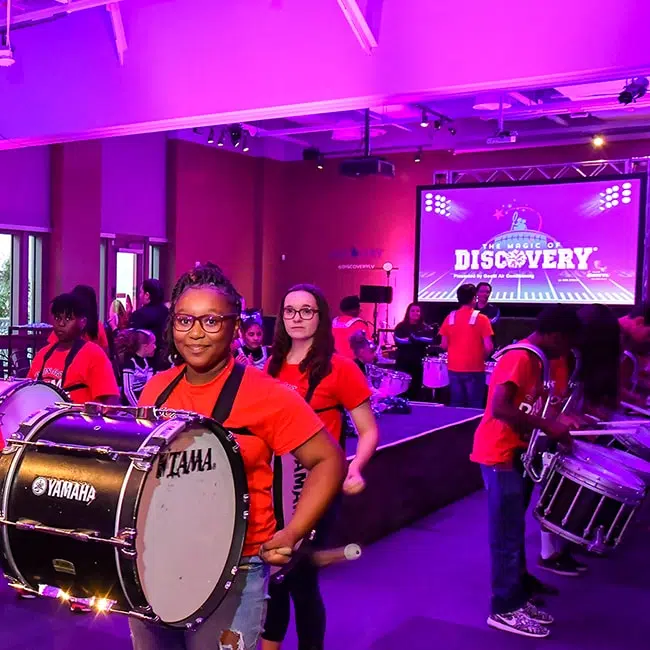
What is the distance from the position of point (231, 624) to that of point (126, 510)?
442 mm

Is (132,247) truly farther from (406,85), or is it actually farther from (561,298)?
(406,85)

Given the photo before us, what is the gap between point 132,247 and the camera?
1332 centimetres

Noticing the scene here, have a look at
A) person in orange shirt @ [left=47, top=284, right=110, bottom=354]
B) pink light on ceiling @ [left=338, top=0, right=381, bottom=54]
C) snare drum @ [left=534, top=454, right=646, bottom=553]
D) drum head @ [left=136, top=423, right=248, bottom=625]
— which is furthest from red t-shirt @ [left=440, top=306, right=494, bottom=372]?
drum head @ [left=136, top=423, right=248, bottom=625]

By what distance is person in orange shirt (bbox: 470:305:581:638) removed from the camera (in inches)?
128

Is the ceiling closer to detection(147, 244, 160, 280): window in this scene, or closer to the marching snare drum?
detection(147, 244, 160, 280): window

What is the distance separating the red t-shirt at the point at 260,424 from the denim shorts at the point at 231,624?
6 cm

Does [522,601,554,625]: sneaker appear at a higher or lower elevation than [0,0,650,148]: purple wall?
lower

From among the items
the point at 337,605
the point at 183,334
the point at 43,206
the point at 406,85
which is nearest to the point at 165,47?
the point at 406,85

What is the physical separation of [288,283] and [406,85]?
10973 mm

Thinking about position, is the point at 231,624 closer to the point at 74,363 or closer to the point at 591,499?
the point at 74,363

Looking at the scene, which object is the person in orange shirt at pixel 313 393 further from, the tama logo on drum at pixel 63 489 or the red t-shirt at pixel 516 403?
the tama logo on drum at pixel 63 489

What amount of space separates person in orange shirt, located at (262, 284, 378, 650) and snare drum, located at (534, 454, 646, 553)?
3.67ft

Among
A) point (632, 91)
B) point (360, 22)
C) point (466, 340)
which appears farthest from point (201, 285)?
point (632, 91)

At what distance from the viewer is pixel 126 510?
63.5 inches
